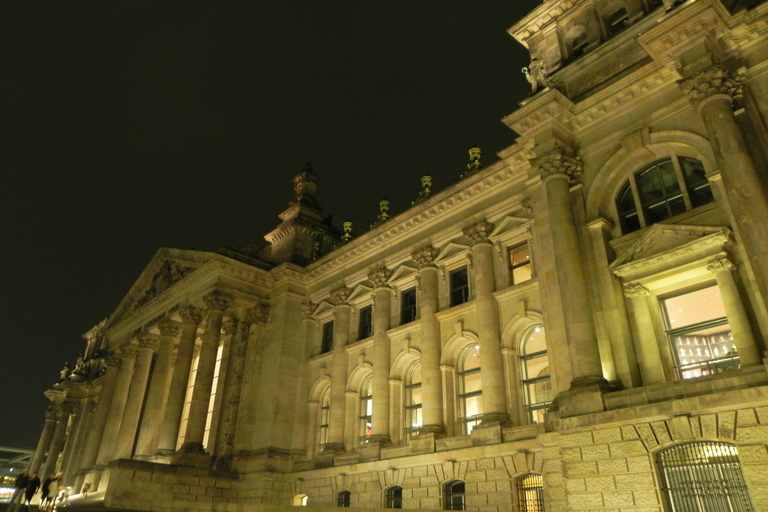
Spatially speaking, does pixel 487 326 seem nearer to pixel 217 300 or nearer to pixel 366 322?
pixel 366 322

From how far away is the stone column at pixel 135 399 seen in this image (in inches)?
1363

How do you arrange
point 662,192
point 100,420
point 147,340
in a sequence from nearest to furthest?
1. point 662,192
2. point 147,340
3. point 100,420

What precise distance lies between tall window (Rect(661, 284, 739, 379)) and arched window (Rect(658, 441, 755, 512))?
107 inches

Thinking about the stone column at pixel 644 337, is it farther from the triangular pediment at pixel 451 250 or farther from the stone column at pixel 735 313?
the triangular pediment at pixel 451 250

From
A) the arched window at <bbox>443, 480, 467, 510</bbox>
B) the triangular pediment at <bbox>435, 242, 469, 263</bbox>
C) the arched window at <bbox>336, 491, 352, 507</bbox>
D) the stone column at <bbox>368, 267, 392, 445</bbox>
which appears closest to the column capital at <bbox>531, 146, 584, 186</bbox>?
the triangular pediment at <bbox>435, 242, 469, 263</bbox>

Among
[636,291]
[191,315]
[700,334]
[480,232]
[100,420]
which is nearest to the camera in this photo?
[700,334]

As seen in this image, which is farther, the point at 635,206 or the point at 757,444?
the point at 635,206

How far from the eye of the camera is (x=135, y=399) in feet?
119

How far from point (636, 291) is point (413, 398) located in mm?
12511

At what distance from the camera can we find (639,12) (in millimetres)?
21109

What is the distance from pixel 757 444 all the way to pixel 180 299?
3161 cm

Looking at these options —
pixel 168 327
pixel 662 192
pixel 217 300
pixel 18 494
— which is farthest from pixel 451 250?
pixel 168 327

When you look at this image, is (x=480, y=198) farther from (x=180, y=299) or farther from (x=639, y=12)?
(x=180, y=299)

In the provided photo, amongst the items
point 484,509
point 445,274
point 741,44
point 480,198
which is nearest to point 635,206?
point 741,44
